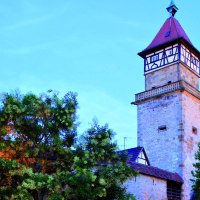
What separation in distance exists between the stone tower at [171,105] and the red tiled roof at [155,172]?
83 cm

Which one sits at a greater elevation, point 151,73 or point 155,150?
point 151,73

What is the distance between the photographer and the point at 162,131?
102 feet

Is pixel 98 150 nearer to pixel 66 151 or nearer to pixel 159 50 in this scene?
pixel 66 151

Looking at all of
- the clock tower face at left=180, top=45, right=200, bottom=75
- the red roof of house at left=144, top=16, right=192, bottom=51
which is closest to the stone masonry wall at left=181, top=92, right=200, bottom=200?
the clock tower face at left=180, top=45, right=200, bottom=75

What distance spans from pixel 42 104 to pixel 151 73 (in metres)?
18.9

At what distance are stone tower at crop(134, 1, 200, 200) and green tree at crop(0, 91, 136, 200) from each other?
14555mm

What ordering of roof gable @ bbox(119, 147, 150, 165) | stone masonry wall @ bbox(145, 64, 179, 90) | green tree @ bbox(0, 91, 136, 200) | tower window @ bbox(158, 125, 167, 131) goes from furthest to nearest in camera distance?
stone masonry wall @ bbox(145, 64, 179, 90)
tower window @ bbox(158, 125, 167, 131)
roof gable @ bbox(119, 147, 150, 165)
green tree @ bbox(0, 91, 136, 200)

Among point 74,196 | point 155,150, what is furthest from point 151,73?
point 74,196

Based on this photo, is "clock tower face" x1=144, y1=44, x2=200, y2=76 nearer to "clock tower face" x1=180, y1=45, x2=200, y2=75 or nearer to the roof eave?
"clock tower face" x1=180, y1=45, x2=200, y2=75

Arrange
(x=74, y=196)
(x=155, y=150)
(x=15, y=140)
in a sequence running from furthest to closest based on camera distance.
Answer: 1. (x=155, y=150)
2. (x=15, y=140)
3. (x=74, y=196)

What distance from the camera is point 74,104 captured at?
1596 centimetres

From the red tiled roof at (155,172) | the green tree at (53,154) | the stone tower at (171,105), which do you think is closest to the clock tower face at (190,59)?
the stone tower at (171,105)

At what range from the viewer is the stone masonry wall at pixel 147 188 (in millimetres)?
24172

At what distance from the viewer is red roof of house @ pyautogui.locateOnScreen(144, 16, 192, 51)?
109ft
